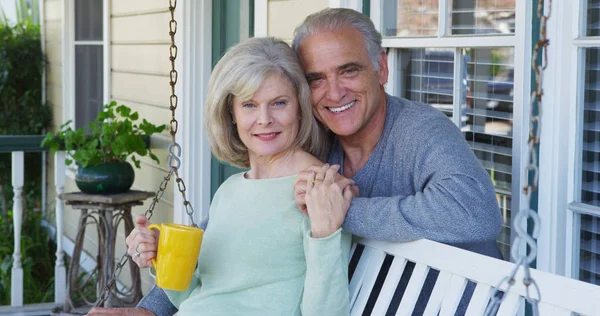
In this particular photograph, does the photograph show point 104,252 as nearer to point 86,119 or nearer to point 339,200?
point 86,119

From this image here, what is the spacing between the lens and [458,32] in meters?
2.61

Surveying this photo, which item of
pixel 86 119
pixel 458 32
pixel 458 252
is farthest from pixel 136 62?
pixel 458 252

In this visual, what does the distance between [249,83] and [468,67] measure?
2.80 feet

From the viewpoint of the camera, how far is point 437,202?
1821mm

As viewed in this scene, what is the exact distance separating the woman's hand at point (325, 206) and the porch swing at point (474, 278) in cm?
16

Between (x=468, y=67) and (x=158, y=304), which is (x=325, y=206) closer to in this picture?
(x=158, y=304)

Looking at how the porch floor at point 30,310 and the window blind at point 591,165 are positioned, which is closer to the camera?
the window blind at point 591,165

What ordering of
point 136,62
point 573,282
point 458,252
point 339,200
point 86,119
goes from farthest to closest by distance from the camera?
point 86,119 < point 136,62 < point 339,200 < point 458,252 < point 573,282

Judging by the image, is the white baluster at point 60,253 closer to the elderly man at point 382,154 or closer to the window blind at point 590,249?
the elderly man at point 382,154

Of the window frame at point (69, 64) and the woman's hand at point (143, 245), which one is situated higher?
the window frame at point (69, 64)

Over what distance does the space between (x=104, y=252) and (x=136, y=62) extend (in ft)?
4.37

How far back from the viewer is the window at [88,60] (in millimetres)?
6535

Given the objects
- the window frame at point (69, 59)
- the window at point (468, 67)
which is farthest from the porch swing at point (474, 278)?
the window frame at point (69, 59)

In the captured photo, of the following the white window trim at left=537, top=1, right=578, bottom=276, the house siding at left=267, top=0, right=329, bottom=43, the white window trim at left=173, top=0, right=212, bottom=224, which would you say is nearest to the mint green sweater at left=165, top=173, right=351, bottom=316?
the white window trim at left=537, top=1, right=578, bottom=276
